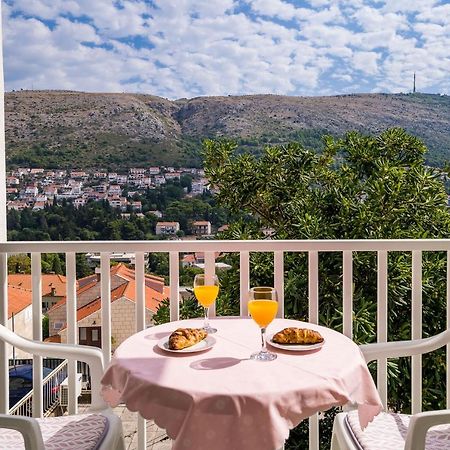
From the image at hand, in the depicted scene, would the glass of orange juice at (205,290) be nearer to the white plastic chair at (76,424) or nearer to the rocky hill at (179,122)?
the white plastic chair at (76,424)

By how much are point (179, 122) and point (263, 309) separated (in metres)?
7.25

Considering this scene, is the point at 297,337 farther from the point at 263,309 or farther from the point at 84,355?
the point at 84,355

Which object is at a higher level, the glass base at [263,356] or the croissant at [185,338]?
the croissant at [185,338]

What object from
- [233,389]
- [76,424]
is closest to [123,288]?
[76,424]

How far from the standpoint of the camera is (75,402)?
2.31 m

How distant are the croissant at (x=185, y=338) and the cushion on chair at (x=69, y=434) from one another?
17.1 inches

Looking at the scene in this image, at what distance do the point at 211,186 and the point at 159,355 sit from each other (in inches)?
193

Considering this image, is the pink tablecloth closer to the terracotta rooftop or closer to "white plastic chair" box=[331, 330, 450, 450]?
"white plastic chair" box=[331, 330, 450, 450]

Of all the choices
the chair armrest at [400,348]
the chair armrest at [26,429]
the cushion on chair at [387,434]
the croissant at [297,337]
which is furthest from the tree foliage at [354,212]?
the chair armrest at [26,429]

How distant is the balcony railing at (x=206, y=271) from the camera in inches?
93.4

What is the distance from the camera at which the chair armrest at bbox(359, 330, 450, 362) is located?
182cm

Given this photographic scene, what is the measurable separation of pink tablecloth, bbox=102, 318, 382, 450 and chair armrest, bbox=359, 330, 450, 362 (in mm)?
306

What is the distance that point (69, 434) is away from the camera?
168 centimetres

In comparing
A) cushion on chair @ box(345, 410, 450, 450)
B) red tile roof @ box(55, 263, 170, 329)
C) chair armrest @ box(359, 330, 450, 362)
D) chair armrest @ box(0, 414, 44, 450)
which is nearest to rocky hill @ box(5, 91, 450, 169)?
red tile roof @ box(55, 263, 170, 329)
